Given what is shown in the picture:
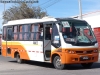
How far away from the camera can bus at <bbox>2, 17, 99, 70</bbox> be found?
49.4ft

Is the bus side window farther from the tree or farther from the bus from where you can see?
the tree

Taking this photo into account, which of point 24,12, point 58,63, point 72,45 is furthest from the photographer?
point 24,12

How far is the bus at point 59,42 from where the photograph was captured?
1505 cm

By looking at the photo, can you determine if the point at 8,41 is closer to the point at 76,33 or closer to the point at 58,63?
the point at 58,63

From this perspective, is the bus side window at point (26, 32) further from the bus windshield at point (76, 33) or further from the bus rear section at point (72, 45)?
the bus windshield at point (76, 33)

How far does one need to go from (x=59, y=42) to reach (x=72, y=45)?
75 cm

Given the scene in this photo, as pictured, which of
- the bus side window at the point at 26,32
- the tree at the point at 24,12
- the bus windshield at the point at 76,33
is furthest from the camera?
the tree at the point at 24,12

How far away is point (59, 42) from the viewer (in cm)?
1533

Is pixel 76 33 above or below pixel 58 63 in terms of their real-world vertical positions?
above

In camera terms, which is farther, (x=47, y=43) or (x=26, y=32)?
(x=26, y=32)

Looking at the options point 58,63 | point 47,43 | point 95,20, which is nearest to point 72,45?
point 58,63

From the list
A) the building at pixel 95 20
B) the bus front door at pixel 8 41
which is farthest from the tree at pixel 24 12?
the bus front door at pixel 8 41

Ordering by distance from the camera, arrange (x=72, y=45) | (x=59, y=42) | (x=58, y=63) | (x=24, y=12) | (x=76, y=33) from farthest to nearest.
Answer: (x=24, y=12)
(x=58, y=63)
(x=76, y=33)
(x=59, y=42)
(x=72, y=45)

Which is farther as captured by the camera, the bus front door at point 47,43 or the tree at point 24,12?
the tree at point 24,12
